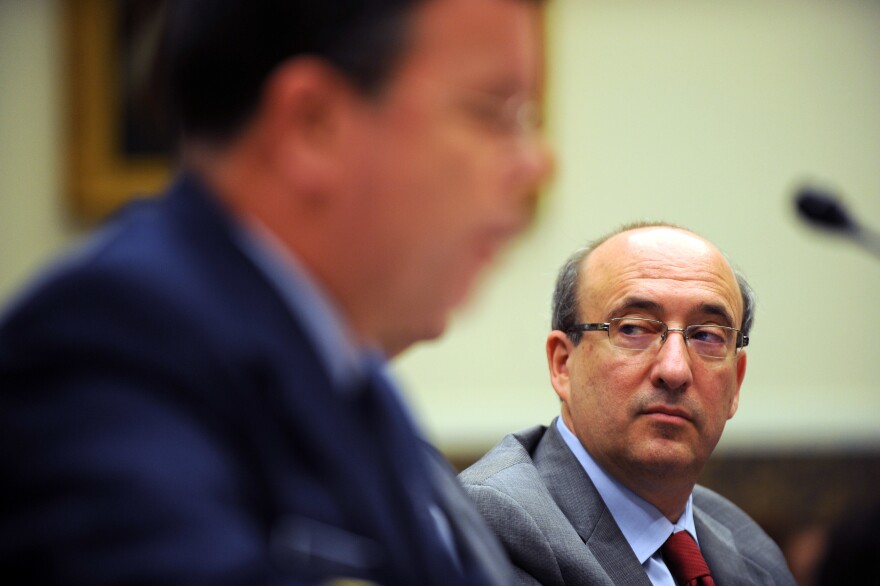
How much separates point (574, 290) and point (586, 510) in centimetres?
56

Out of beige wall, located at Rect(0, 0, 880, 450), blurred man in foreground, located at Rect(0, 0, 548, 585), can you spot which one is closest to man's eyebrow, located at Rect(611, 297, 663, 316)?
blurred man in foreground, located at Rect(0, 0, 548, 585)

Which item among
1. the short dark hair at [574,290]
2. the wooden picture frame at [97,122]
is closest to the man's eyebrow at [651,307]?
the short dark hair at [574,290]

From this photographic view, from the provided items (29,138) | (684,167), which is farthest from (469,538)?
(29,138)

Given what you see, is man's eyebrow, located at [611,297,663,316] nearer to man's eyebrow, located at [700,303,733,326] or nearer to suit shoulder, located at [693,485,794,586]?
man's eyebrow, located at [700,303,733,326]

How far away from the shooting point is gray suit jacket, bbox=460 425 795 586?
6.79 feet

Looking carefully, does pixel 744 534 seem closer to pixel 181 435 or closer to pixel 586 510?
pixel 586 510

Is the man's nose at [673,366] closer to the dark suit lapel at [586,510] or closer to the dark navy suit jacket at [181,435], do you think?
the dark suit lapel at [586,510]

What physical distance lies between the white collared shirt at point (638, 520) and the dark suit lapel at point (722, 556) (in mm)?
36

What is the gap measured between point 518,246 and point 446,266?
5.00m

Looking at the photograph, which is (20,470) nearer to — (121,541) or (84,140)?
(121,541)

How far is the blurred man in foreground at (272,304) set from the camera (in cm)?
76

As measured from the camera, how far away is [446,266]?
37.2 inches

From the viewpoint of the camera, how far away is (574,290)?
2.64 m

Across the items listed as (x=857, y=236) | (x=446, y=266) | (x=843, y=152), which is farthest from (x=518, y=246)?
(x=446, y=266)
